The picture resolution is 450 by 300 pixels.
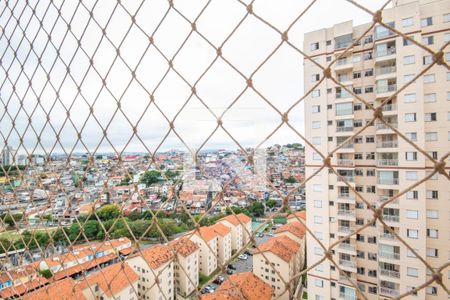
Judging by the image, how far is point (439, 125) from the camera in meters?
3.40

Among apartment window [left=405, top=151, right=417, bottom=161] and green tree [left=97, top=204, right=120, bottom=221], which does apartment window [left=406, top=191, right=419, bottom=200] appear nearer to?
apartment window [left=405, top=151, right=417, bottom=161]

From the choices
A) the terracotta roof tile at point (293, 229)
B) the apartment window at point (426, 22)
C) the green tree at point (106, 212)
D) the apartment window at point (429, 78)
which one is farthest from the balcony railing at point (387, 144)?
the green tree at point (106, 212)

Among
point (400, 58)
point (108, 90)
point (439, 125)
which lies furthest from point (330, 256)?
point (400, 58)

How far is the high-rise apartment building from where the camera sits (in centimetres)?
351

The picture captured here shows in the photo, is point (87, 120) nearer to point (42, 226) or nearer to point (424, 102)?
point (42, 226)

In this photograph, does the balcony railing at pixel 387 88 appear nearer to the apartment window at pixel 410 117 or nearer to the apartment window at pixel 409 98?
the apartment window at pixel 409 98

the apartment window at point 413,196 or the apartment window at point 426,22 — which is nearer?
the apartment window at point 426,22

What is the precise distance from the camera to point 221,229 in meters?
5.86

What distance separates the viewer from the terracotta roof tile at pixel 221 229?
18.3 ft

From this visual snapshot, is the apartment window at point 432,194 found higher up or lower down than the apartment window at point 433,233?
higher up

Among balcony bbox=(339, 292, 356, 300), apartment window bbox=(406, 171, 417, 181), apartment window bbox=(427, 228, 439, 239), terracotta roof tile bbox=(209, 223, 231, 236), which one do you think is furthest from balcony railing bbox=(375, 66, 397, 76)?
terracotta roof tile bbox=(209, 223, 231, 236)

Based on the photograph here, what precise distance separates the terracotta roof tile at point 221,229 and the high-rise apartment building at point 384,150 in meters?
2.00

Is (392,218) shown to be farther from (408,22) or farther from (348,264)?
(408,22)

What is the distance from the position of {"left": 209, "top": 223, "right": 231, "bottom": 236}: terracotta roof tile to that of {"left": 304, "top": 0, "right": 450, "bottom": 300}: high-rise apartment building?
2.00m
